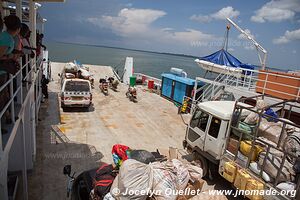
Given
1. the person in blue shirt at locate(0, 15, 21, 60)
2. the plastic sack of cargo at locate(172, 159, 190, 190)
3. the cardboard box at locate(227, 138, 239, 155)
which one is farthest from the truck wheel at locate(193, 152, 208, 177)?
the person in blue shirt at locate(0, 15, 21, 60)

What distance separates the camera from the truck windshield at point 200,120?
8188mm

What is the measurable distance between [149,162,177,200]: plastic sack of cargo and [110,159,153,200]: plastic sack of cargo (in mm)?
122

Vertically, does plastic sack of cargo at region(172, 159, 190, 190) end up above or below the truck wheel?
above

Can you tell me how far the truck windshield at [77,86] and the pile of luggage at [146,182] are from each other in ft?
34.5

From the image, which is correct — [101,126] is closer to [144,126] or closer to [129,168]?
[144,126]

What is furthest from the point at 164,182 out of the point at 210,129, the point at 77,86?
the point at 77,86

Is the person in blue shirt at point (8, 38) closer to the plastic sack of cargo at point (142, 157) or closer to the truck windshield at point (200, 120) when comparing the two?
the plastic sack of cargo at point (142, 157)

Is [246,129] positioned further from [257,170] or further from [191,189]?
[191,189]

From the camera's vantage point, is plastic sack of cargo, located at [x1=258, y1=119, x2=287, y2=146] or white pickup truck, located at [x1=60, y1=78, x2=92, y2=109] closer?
plastic sack of cargo, located at [x1=258, y1=119, x2=287, y2=146]

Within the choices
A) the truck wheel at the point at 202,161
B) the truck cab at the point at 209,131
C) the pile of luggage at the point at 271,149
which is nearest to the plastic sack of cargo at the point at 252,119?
the pile of luggage at the point at 271,149

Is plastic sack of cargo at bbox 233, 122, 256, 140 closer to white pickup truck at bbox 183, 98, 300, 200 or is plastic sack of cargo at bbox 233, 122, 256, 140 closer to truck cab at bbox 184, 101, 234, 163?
white pickup truck at bbox 183, 98, 300, 200

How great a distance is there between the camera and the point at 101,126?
12.8m

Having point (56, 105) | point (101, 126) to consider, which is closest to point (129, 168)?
point (101, 126)

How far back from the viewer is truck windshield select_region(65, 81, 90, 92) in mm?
14438
